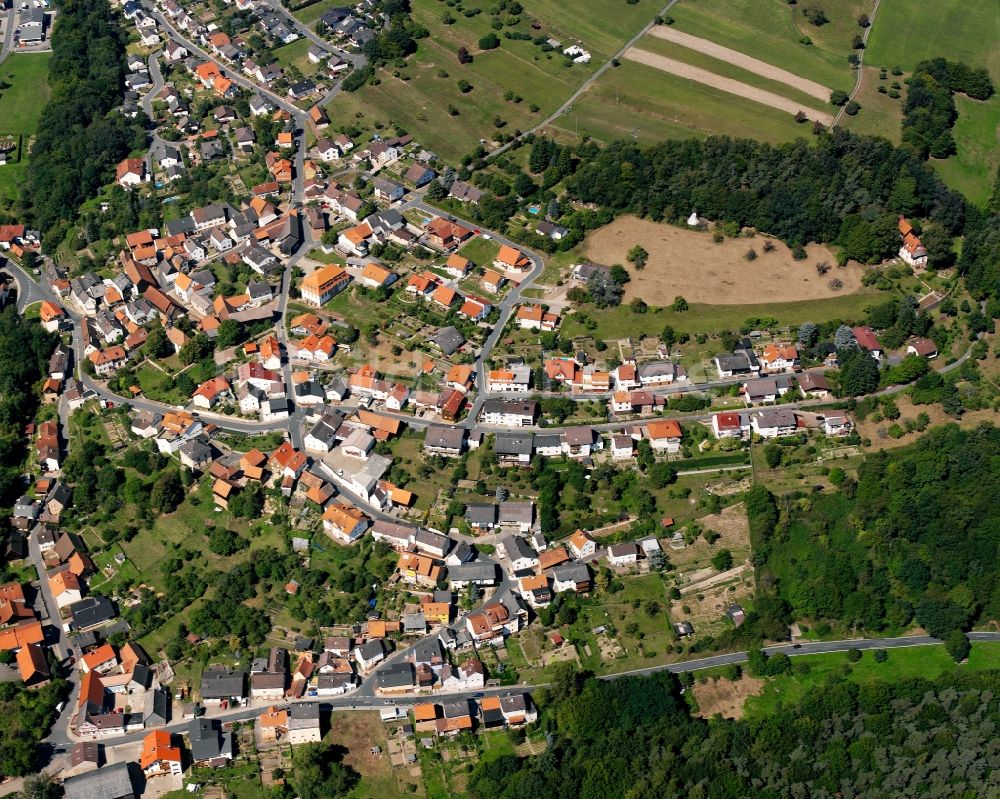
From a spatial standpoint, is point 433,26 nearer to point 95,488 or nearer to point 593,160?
point 593,160

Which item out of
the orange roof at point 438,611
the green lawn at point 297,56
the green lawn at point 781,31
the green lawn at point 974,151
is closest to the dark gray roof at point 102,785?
the orange roof at point 438,611

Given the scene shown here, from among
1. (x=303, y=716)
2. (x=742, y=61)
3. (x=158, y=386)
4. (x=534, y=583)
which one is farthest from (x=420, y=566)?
(x=742, y=61)

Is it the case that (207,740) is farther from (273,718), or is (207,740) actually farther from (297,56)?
(297,56)

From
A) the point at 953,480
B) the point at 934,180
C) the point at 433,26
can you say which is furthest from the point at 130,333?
the point at 934,180

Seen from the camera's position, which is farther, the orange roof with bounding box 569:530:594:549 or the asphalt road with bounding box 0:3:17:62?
the asphalt road with bounding box 0:3:17:62

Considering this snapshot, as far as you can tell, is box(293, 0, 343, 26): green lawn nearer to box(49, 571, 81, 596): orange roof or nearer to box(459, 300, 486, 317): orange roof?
box(459, 300, 486, 317): orange roof

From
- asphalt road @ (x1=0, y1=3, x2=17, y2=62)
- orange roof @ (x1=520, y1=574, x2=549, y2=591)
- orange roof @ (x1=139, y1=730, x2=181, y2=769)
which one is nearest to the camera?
orange roof @ (x1=139, y1=730, x2=181, y2=769)

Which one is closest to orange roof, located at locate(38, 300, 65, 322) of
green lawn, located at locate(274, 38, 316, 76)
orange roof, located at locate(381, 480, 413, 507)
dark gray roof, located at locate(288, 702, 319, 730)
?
orange roof, located at locate(381, 480, 413, 507)
